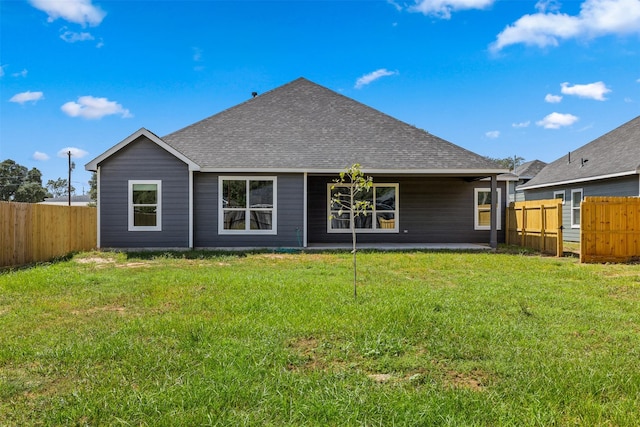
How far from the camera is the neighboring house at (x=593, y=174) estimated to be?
51.3 feet

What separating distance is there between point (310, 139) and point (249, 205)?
367 cm

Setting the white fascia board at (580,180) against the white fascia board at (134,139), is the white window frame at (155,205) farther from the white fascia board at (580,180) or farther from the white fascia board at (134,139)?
the white fascia board at (580,180)

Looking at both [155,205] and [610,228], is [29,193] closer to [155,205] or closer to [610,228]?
[155,205]

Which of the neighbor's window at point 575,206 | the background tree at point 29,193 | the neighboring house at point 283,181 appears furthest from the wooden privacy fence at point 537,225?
the background tree at point 29,193

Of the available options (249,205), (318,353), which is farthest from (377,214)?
(318,353)

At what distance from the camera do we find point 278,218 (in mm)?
14047

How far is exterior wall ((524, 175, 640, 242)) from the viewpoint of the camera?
1519 centimetres

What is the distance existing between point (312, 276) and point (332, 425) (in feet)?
18.3

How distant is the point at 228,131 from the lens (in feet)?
52.5

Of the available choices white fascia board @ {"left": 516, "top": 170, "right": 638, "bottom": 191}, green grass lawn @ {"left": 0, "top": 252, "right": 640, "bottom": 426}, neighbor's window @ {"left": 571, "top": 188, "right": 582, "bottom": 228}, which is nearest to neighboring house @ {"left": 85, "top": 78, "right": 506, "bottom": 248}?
white fascia board @ {"left": 516, "top": 170, "right": 638, "bottom": 191}

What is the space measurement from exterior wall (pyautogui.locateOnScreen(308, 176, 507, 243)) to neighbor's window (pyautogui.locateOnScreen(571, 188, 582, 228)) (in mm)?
5392

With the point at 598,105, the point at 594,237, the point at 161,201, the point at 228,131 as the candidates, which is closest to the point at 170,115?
the point at 228,131

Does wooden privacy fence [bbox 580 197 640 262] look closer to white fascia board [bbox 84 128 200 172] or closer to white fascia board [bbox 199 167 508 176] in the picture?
white fascia board [bbox 199 167 508 176]

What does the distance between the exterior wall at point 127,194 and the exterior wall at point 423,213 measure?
4.97 m
